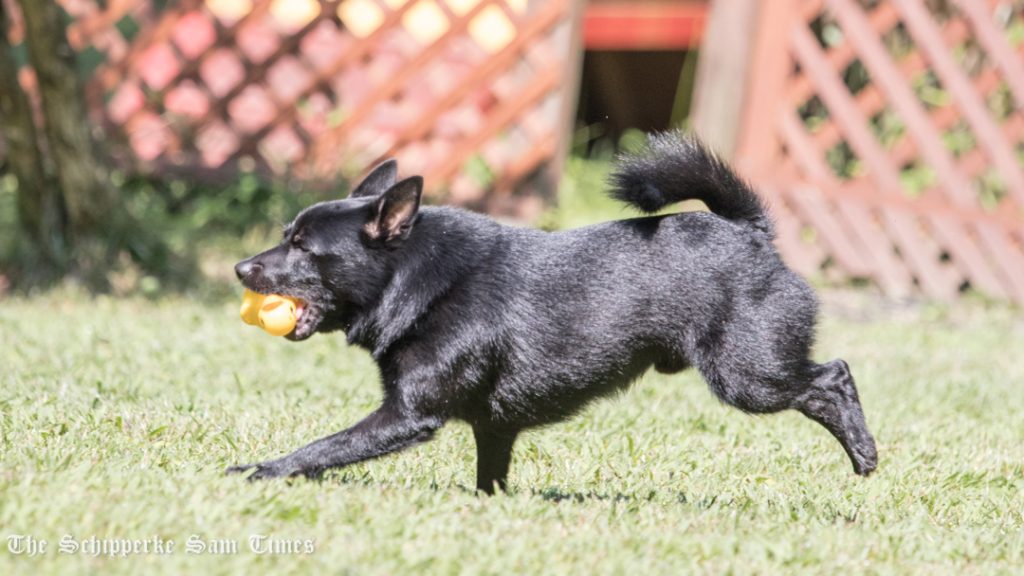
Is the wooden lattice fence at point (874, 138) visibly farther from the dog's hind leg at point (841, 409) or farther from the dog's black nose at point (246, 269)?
the dog's black nose at point (246, 269)

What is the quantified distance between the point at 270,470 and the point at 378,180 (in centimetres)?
100

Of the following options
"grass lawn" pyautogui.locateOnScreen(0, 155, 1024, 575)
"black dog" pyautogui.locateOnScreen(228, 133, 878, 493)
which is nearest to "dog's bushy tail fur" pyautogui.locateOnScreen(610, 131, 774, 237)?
"black dog" pyautogui.locateOnScreen(228, 133, 878, 493)

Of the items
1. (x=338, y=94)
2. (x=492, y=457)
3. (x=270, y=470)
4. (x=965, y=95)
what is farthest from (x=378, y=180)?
(x=965, y=95)

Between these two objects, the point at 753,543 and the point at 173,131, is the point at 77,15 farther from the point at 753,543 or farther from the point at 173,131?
the point at 753,543

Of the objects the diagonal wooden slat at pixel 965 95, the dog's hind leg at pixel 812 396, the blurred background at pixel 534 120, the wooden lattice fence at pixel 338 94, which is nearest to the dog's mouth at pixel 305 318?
the dog's hind leg at pixel 812 396

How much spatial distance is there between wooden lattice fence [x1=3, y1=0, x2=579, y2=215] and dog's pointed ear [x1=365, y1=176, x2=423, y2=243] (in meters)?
4.53

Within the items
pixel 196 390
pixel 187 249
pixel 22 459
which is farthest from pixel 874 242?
pixel 22 459

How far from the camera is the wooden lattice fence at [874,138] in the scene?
7.60 meters

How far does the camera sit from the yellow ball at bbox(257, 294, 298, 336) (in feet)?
11.4

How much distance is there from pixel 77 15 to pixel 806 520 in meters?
6.05

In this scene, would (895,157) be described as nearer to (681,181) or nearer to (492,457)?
(681,181)

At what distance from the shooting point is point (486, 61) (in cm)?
794

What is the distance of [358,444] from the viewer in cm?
332

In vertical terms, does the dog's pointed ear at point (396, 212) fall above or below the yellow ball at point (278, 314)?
above
